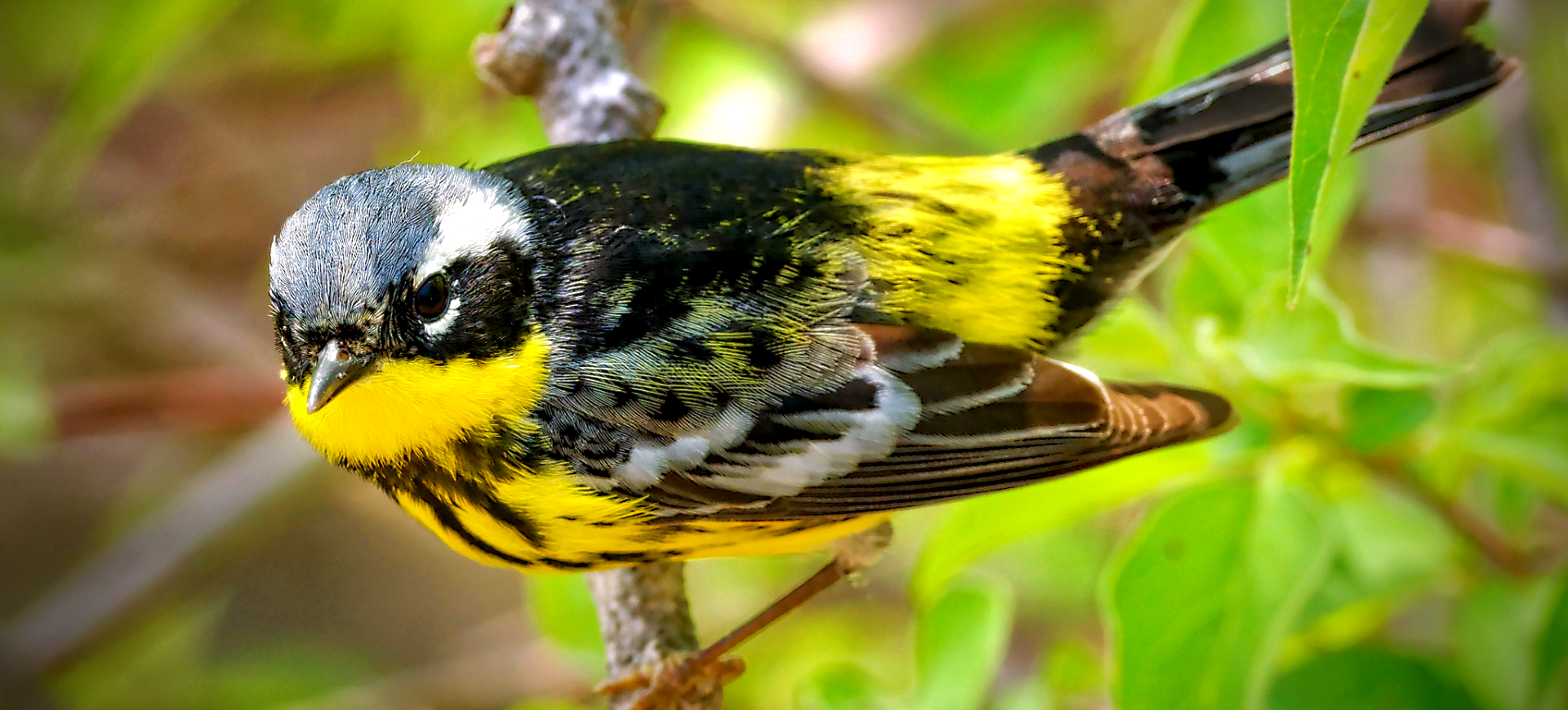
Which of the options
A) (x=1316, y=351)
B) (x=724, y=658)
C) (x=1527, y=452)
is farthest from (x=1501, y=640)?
(x=724, y=658)

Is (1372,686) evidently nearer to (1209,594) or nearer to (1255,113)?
(1209,594)

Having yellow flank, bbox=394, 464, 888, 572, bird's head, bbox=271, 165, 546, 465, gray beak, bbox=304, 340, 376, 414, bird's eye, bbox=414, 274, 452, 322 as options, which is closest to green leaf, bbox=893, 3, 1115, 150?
yellow flank, bbox=394, 464, 888, 572

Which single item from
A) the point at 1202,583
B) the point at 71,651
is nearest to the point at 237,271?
the point at 71,651

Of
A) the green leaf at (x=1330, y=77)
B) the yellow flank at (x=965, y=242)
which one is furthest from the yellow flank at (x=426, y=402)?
the green leaf at (x=1330, y=77)

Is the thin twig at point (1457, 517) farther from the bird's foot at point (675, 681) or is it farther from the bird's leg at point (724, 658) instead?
the bird's foot at point (675, 681)

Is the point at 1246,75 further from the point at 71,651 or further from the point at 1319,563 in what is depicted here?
the point at 71,651

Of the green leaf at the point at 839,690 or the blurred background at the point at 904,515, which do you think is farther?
the green leaf at the point at 839,690

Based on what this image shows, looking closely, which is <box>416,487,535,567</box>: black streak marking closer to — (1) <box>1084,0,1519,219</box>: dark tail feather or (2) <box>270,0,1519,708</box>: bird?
(2) <box>270,0,1519,708</box>: bird
